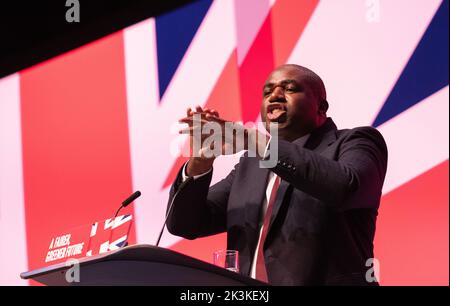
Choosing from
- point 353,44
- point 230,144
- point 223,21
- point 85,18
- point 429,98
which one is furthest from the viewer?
point 85,18

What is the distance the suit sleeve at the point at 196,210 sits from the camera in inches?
88.6

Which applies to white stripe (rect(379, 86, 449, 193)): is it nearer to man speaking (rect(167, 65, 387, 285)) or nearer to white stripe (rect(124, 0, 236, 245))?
man speaking (rect(167, 65, 387, 285))

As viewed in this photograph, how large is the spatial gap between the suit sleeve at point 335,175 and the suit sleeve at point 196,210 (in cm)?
41

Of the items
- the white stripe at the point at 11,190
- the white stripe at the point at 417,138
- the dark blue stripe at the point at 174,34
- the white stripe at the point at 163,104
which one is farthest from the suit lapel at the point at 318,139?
the white stripe at the point at 11,190

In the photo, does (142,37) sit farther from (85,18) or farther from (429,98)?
(429,98)

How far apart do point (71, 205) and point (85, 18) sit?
1078mm

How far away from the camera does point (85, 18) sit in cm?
401

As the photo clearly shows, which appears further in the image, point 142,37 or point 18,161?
point 18,161

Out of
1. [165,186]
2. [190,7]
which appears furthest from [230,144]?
[190,7]

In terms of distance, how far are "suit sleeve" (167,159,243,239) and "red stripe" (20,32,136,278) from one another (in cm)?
119

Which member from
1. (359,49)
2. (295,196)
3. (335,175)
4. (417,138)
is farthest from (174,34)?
(335,175)

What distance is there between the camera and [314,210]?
2041 millimetres

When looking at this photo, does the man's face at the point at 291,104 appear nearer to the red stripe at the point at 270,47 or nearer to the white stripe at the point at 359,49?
the white stripe at the point at 359,49

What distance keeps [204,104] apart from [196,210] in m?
1.12
